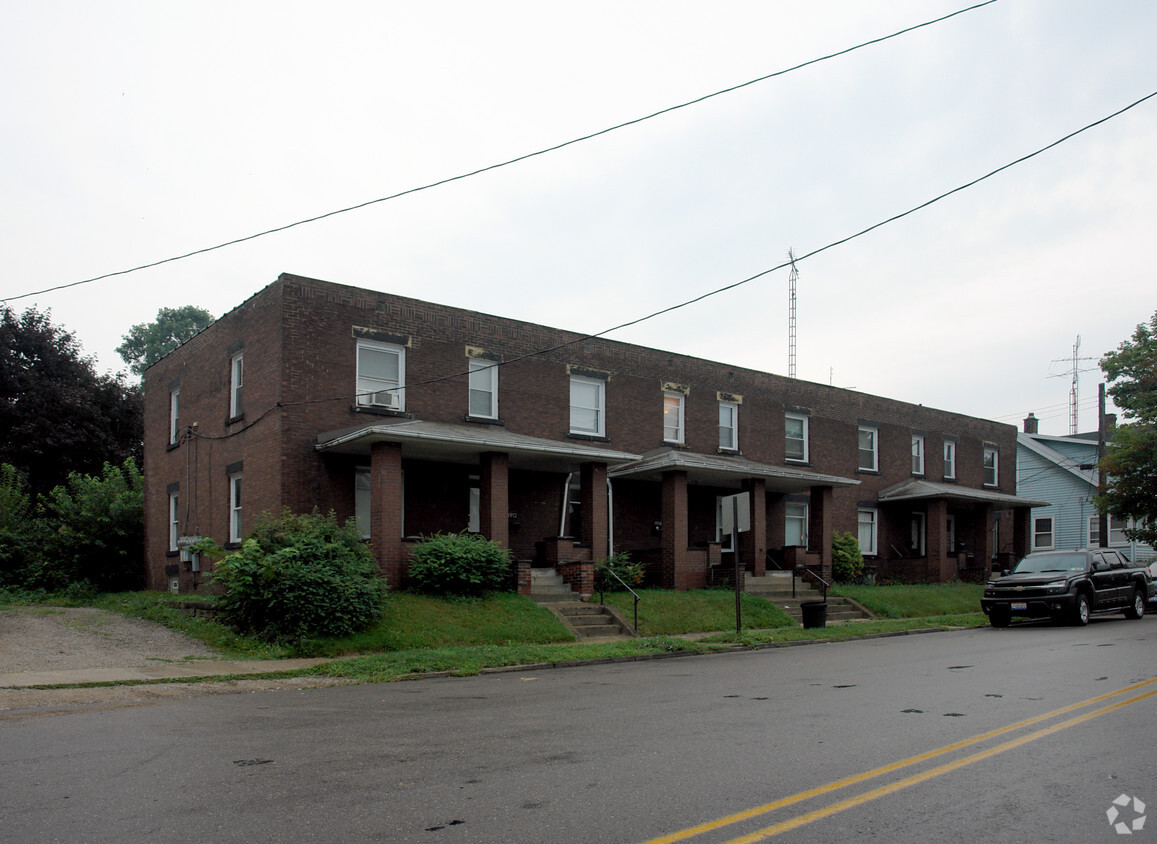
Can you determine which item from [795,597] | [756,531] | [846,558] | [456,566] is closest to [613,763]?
[456,566]

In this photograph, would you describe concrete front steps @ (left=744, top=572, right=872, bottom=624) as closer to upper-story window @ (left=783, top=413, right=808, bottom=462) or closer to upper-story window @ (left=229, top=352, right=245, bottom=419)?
upper-story window @ (left=783, top=413, right=808, bottom=462)

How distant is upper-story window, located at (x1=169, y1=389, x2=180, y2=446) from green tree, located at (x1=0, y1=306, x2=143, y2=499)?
10883 mm

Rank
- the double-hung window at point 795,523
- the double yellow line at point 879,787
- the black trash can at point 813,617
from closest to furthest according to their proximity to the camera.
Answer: the double yellow line at point 879,787, the black trash can at point 813,617, the double-hung window at point 795,523

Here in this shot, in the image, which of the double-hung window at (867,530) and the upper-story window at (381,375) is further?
the double-hung window at (867,530)

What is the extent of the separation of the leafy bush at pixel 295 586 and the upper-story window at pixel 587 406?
9.04 m

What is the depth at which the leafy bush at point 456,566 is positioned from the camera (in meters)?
19.2

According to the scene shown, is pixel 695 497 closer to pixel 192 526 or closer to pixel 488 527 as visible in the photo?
pixel 488 527

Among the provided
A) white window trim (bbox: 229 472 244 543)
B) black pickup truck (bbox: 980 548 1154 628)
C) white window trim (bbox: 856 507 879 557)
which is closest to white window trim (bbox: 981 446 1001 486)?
white window trim (bbox: 856 507 879 557)

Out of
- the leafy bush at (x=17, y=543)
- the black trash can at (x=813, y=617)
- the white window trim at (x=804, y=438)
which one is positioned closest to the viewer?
the black trash can at (x=813, y=617)

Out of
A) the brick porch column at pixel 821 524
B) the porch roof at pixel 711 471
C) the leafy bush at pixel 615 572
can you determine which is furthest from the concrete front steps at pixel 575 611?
the brick porch column at pixel 821 524

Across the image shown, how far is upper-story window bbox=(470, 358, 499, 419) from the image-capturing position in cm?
2330

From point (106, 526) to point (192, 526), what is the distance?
192 inches

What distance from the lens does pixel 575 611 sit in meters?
20.1

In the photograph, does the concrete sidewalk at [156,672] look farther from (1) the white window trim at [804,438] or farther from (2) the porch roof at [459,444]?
(1) the white window trim at [804,438]
